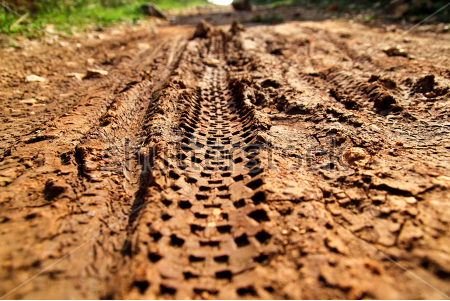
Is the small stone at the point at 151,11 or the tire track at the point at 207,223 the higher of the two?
the small stone at the point at 151,11

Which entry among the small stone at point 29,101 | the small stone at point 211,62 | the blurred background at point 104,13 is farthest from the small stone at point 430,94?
the small stone at point 29,101

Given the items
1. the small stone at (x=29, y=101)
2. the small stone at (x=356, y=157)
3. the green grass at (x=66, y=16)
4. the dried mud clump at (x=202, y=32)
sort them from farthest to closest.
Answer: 1. the dried mud clump at (x=202, y=32)
2. the green grass at (x=66, y=16)
3. the small stone at (x=29, y=101)
4. the small stone at (x=356, y=157)

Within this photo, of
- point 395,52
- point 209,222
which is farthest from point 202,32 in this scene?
point 209,222

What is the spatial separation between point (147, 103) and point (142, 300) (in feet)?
7.52

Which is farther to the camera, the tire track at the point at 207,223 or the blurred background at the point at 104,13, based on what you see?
the blurred background at the point at 104,13

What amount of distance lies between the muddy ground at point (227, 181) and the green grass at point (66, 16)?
122 cm

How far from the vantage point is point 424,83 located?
2875mm

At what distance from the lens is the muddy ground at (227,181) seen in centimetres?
127

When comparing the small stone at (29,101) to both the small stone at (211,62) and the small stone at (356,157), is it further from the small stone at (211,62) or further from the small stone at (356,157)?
the small stone at (356,157)

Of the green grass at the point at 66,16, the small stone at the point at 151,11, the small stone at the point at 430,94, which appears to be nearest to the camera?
the small stone at the point at 430,94

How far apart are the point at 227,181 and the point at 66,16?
22.0ft

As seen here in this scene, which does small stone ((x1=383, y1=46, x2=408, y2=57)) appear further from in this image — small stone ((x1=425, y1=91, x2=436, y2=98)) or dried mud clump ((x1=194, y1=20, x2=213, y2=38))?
dried mud clump ((x1=194, y1=20, x2=213, y2=38))

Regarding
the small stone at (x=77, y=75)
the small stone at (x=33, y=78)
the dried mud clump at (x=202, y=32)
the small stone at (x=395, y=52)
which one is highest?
the dried mud clump at (x=202, y=32)

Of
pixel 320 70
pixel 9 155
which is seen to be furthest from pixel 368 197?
pixel 9 155
